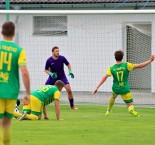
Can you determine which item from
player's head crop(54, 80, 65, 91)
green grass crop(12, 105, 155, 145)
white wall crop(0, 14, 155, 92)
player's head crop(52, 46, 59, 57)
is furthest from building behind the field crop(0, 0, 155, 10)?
Answer: player's head crop(54, 80, 65, 91)

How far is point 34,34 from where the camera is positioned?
27.2 meters

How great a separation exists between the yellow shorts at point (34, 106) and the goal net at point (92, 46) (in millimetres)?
7272

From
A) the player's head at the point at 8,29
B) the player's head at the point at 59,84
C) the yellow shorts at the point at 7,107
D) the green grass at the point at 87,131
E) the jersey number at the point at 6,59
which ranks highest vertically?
the player's head at the point at 8,29

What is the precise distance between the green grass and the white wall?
6800 millimetres

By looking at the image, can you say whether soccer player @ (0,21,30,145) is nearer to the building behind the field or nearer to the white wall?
the white wall

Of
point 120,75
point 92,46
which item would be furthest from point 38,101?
point 92,46

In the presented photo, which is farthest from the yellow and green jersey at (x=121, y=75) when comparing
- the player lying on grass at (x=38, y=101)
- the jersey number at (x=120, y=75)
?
the player lying on grass at (x=38, y=101)

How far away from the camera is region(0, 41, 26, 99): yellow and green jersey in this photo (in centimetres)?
1117

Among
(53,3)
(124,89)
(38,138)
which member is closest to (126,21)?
(53,3)

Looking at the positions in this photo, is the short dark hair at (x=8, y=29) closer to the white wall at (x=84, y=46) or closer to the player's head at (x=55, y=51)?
the player's head at (x=55, y=51)

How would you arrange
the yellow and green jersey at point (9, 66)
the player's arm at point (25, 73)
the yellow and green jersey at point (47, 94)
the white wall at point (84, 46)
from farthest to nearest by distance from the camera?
the white wall at point (84, 46), the yellow and green jersey at point (47, 94), the yellow and green jersey at point (9, 66), the player's arm at point (25, 73)

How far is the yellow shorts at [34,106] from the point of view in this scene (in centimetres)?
1744

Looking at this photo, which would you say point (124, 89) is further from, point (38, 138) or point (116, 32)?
point (116, 32)

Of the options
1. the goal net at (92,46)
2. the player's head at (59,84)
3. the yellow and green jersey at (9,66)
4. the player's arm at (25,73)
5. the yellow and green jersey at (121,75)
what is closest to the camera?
the player's arm at (25,73)
